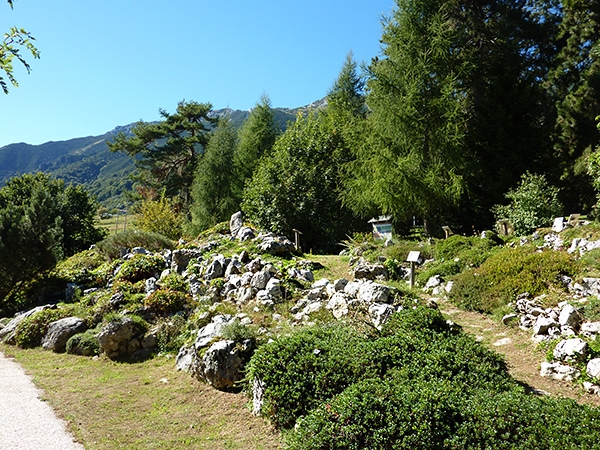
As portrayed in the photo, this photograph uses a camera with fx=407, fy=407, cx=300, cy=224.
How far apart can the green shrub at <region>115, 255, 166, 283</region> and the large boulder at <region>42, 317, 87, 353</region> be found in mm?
2515

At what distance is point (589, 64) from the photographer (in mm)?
18281

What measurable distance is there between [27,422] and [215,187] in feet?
63.4

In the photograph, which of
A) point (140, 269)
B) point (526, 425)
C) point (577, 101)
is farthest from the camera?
point (577, 101)

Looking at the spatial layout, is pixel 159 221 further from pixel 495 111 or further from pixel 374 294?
pixel 374 294

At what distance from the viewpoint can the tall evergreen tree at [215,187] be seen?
23625 millimetres

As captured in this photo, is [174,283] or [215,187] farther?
[215,187]

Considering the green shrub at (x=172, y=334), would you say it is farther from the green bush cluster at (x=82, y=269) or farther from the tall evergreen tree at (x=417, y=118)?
the tall evergreen tree at (x=417, y=118)

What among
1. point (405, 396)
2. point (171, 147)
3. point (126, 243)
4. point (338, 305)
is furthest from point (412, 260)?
point (171, 147)

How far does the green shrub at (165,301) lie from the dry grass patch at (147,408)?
1.62 meters

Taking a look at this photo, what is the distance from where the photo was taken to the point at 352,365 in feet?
15.7

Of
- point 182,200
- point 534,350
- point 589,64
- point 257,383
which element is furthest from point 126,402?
point 182,200

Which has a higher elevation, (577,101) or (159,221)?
(577,101)

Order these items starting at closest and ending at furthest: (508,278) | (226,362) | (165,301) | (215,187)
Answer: (226,362) → (508,278) → (165,301) → (215,187)

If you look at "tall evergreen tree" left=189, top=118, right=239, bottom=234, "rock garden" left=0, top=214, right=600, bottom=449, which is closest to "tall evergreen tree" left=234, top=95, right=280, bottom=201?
"tall evergreen tree" left=189, top=118, right=239, bottom=234
